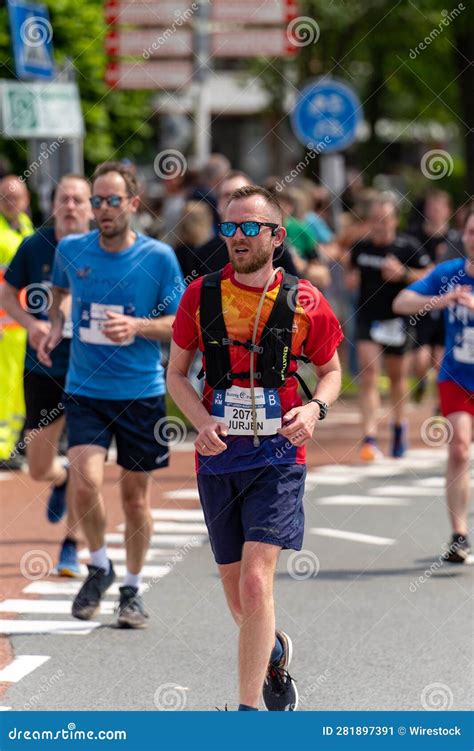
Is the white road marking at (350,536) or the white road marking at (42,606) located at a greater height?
the white road marking at (42,606)

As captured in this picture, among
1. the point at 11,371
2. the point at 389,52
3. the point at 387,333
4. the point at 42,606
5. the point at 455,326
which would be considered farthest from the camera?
the point at 389,52

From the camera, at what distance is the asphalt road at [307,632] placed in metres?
6.75

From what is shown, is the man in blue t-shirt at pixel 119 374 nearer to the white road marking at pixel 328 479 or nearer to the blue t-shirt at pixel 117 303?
the blue t-shirt at pixel 117 303

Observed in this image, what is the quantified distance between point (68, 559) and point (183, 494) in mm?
3143

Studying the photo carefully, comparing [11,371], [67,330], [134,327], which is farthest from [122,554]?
[11,371]

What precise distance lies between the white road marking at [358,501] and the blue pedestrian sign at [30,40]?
4585 mm

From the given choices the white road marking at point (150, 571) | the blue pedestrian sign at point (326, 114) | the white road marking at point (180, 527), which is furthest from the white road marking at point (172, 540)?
the blue pedestrian sign at point (326, 114)

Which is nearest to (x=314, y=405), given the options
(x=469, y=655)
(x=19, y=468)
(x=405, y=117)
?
(x=469, y=655)

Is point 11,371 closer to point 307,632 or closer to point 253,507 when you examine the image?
point 307,632

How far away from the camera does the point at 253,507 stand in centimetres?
604

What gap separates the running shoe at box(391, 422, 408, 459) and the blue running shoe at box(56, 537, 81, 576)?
5.30m

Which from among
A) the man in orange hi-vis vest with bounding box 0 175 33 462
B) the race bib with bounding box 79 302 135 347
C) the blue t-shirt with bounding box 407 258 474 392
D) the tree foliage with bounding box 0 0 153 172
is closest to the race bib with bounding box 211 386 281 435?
the race bib with bounding box 79 302 135 347
